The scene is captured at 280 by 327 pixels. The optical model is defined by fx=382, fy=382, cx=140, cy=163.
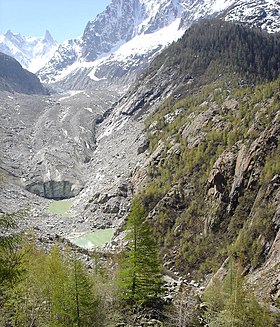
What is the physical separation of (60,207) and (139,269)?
63.2 metres

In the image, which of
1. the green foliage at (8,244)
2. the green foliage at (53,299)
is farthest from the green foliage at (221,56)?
the green foliage at (8,244)

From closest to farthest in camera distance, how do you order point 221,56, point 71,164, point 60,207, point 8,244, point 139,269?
point 8,244 < point 139,269 < point 60,207 < point 71,164 < point 221,56

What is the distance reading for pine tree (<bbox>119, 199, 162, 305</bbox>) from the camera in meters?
26.3

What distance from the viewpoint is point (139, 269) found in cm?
2639

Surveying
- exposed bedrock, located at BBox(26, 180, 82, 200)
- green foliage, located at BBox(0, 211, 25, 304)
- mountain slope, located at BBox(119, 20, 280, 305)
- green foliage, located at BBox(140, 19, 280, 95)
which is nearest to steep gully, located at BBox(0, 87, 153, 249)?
exposed bedrock, located at BBox(26, 180, 82, 200)

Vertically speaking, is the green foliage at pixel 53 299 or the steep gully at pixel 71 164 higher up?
the steep gully at pixel 71 164

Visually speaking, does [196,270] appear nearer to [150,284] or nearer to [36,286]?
[150,284]

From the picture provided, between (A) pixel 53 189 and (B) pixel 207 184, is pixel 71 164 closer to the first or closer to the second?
(A) pixel 53 189

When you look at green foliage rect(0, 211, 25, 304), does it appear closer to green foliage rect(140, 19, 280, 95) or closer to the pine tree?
the pine tree

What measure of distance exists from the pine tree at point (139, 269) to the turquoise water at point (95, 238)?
112 ft

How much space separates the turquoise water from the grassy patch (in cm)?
1403

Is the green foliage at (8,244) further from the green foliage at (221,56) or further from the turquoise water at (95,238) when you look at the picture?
the green foliage at (221,56)

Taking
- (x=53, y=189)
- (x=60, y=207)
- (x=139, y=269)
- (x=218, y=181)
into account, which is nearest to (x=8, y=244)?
(x=139, y=269)

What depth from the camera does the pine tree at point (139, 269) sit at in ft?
86.4
